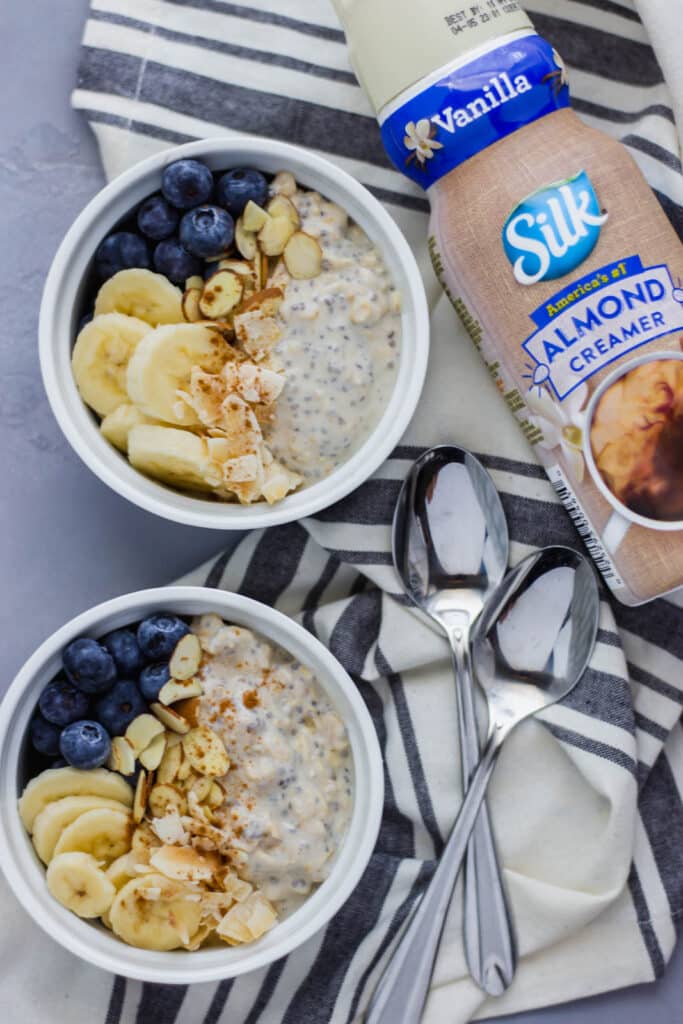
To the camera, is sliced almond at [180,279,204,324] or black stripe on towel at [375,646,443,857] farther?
black stripe on towel at [375,646,443,857]

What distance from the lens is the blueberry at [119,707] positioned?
50.5 inches

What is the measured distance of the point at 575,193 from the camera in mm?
1211

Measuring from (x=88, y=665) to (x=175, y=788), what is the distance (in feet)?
0.59

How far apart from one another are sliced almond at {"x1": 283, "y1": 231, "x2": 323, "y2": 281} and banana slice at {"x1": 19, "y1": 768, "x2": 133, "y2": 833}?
2.08 ft

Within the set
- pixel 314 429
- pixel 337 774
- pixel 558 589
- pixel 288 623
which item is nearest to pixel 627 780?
pixel 558 589

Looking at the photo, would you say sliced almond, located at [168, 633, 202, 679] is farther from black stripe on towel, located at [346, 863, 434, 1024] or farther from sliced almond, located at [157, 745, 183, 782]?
black stripe on towel, located at [346, 863, 434, 1024]

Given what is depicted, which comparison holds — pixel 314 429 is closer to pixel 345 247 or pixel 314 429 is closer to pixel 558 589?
pixel 345 247

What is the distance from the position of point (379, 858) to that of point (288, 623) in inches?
14.3

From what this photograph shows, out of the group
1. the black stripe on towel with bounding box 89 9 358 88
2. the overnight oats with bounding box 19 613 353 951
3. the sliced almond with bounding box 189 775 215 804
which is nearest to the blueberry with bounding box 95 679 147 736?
the overnight oats with bounding box 19 613 353 951

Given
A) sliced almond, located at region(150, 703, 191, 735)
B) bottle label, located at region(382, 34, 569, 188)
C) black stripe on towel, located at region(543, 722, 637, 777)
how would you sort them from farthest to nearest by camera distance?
black stripe on towel, located at region(543, 722, 637, 777) < sliced almond, located at region(150, 703, 191, 735) < bottle label, located at region(382, 34, 569, 188)

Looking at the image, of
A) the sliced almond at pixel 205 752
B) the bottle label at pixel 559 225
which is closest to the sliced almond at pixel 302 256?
the bottle label at pixel 559 225

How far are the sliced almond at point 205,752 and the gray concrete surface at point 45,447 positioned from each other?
265 mm

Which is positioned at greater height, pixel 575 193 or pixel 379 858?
pixel 575 193

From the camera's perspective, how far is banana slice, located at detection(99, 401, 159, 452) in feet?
4.19
